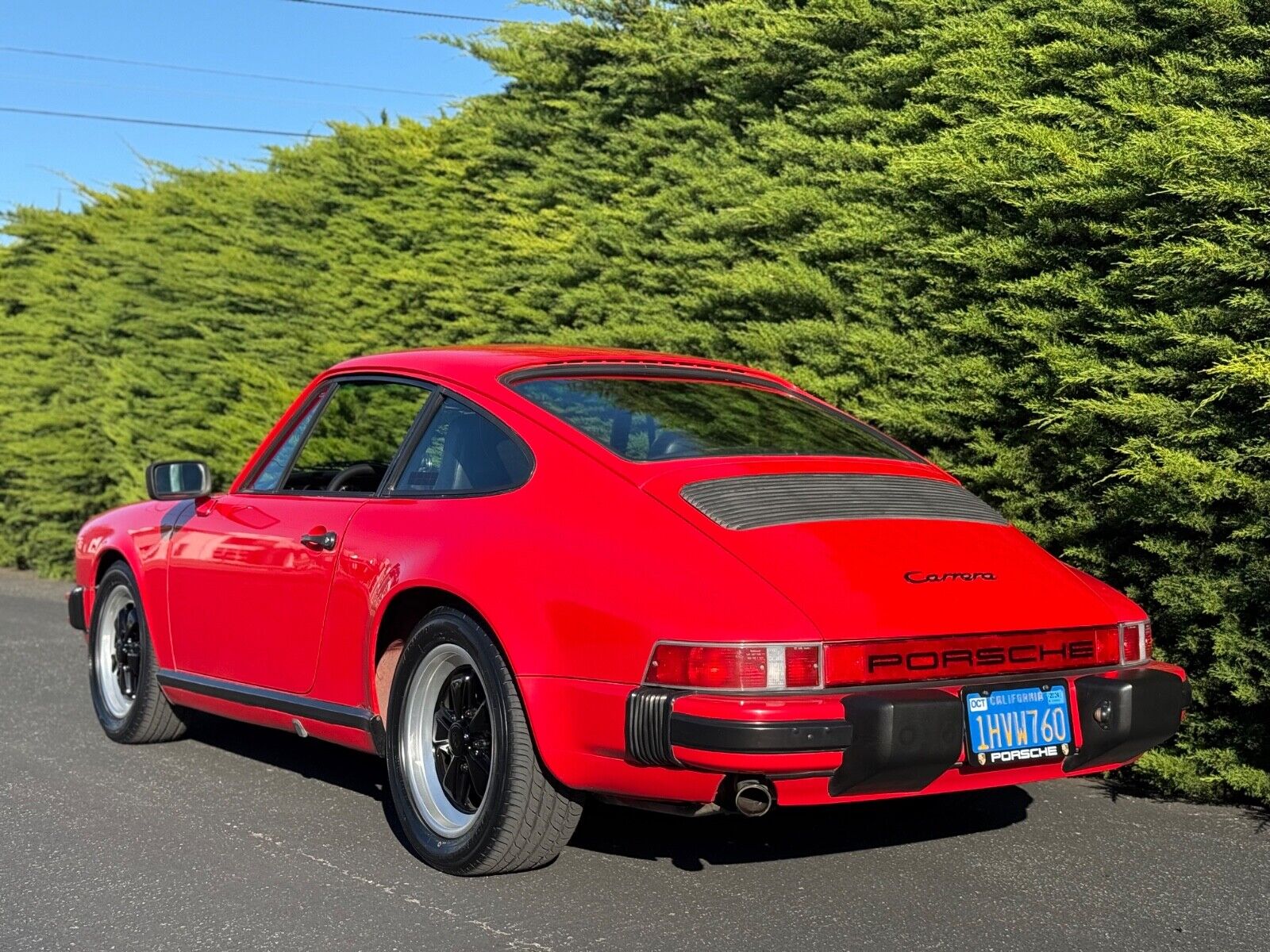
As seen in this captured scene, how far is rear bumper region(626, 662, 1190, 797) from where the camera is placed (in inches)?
156

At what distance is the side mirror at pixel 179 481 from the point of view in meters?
6.40

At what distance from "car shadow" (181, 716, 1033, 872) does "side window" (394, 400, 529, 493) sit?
3.45ft

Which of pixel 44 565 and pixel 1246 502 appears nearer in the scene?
pixel 1246 502

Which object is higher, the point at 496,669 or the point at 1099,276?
the point at 1099,276

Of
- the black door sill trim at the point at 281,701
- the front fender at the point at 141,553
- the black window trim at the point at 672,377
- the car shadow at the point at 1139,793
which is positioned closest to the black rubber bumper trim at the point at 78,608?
the front fender at the point at 141,553

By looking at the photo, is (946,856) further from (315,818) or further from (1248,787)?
(315,818)

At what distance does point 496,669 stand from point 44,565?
12.2 metres

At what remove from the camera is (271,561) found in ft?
18.6

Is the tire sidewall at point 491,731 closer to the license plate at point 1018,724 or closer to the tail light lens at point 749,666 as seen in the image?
the tail light lens at point 749,666

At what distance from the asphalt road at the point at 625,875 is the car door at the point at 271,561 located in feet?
1.69

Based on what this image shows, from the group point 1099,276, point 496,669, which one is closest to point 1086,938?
point 496,669

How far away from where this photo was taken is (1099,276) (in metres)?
6.46

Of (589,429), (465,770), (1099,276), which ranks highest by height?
(1099,276)

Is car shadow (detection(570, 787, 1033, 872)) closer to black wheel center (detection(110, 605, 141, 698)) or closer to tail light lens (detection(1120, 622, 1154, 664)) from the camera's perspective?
tail light lens (detection(1120, 622, 1154, 664))
